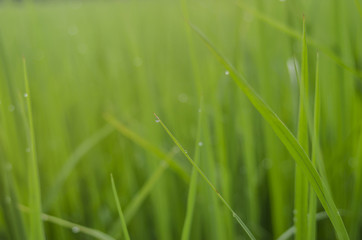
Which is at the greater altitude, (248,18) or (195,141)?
(248,18)

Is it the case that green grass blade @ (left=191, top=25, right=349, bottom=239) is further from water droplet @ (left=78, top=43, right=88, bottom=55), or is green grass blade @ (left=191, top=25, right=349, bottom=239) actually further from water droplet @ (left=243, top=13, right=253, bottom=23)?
water droplet @ (left=78, top=43, right=88, bottom=55)

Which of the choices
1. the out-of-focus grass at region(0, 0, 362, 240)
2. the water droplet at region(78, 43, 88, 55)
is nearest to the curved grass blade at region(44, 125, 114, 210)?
the out-of-focus grass at region(0, 0, 362, 240)

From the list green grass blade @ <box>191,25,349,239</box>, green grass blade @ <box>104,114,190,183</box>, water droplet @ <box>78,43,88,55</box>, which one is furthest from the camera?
water droplet @ <box>78,43,88,55</box>

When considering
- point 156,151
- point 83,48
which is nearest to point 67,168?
point 156,151

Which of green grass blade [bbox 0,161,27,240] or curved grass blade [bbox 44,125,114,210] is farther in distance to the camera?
curved grass blade [bbox 44,125,114,210]

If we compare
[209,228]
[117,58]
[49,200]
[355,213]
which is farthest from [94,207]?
[117,58]

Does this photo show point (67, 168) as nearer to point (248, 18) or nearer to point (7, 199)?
point (7, 199)

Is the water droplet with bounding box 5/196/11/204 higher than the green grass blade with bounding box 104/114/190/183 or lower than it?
higher

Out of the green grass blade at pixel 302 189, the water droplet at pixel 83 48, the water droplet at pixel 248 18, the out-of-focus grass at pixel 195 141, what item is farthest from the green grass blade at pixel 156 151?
the water droplet at pixel 83 48
